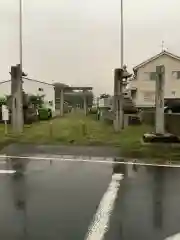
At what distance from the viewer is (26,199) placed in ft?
19.8

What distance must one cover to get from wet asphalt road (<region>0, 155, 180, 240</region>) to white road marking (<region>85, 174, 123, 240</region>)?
0.08 metres

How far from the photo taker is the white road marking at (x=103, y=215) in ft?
14.4

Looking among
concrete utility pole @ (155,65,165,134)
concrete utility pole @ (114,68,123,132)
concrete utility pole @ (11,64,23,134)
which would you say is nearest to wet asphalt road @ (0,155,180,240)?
concrete utility pole @ (155,65,165,134)

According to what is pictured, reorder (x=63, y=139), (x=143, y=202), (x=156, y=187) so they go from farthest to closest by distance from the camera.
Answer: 1. (x=63, y=139)
2. (x=156, y=187)
3. (x=143, y=202)

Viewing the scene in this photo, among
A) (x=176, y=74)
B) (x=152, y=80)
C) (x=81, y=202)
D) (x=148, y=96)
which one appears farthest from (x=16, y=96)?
(x=176, y=74)

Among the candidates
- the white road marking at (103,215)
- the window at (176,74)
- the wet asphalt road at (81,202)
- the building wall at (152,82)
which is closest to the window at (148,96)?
the building wall at (152,82)

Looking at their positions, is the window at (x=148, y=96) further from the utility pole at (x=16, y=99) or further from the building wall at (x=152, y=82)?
the utility pole at (x=16, y=99)

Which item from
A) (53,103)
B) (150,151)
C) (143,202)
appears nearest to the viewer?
(143,202)

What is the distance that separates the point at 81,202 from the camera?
5832 mm

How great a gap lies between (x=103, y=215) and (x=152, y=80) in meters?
40.3

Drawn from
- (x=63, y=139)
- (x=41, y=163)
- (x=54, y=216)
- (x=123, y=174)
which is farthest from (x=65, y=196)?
(x=63, y=139)

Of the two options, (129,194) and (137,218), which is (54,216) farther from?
(129,194)

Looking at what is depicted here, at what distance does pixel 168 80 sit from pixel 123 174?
A: 38903 mm

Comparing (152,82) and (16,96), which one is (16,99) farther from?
(152,82)
